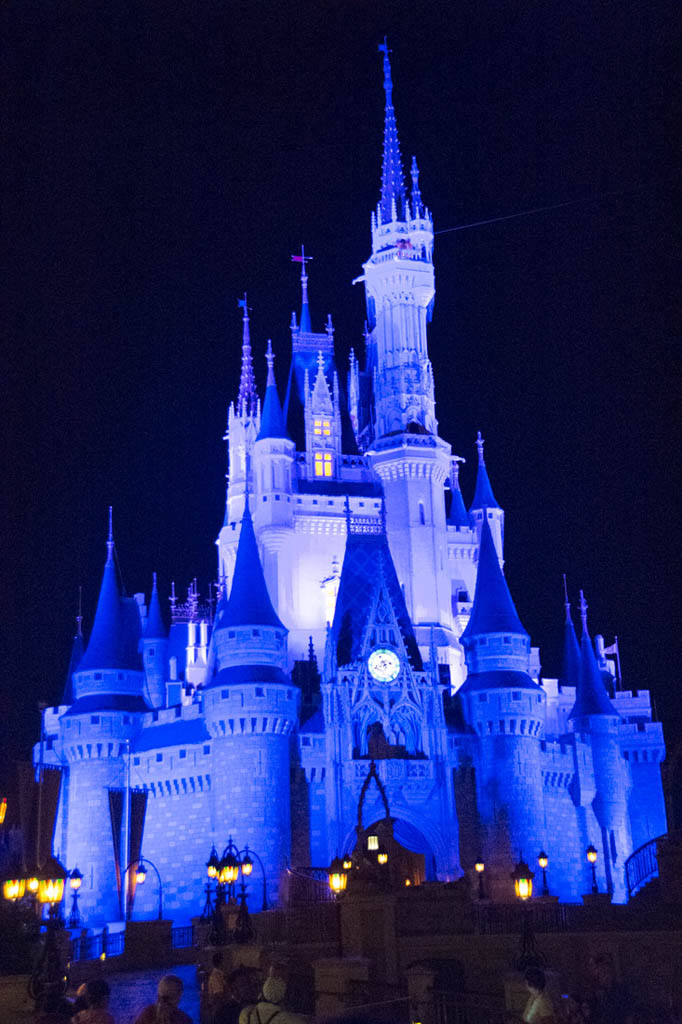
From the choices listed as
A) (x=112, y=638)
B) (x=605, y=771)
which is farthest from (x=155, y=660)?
(x=605, y=771)

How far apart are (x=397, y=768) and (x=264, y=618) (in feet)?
23.0

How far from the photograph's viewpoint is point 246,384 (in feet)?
203

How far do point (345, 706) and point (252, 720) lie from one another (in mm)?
3605

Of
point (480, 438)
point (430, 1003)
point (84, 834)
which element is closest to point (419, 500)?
point (480, 438)

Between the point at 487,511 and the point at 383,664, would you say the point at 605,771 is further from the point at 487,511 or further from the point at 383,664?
the point at 487,511

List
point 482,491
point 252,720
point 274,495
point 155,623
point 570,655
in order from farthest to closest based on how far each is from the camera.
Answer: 1. point 482,491
2. point 155,623
3. point 570,655
4. point 274,495
5. point 252,720

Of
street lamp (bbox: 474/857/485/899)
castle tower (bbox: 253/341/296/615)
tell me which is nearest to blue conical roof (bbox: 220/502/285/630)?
castle tower (bbox: 253/341/296/615)

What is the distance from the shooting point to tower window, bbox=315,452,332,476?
5853cm

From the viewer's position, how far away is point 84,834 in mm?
45500

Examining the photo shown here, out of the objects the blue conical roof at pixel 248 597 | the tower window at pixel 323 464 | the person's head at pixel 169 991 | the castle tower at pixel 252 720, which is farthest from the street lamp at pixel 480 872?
the person's head at pixel 169 991

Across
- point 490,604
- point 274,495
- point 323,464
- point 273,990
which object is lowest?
point 273,990

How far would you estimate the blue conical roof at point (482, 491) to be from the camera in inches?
2403

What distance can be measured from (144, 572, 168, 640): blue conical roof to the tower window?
364 inches

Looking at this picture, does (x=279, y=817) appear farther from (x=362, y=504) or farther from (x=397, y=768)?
(x=362, y=504)
